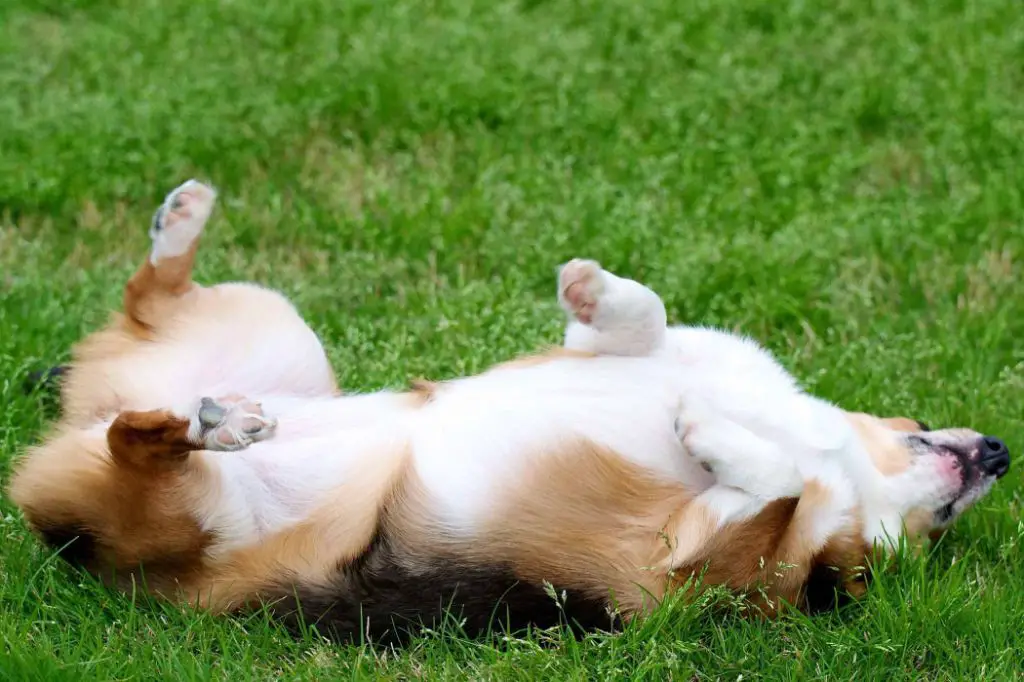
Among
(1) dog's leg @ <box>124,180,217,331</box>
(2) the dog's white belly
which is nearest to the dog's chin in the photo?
(2) the dog's white belly

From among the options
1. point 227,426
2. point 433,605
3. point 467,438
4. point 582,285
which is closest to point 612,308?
point 582,285

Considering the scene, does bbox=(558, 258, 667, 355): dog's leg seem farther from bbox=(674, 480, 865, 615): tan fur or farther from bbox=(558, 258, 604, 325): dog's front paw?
bbox=(674, 480, 865, 615): tan fur

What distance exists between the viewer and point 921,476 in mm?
3287

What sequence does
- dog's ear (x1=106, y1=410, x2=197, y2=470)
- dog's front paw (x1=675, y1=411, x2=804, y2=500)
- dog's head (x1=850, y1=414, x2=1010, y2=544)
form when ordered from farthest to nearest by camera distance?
dog's head (x1=850, y1=414, x2=1010, y2=544)
dog's front paw (x1=675, y1=411, x2=804, y2=500)
dog's ear (x1=106, y1=410, x2=197, y2=470)

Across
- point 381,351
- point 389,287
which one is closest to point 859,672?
point 381,351

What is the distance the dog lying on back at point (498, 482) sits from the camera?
9.44ft

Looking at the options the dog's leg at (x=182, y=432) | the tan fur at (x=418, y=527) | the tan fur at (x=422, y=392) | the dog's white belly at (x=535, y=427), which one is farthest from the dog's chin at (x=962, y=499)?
the dog's leg at (x=182, y=432)

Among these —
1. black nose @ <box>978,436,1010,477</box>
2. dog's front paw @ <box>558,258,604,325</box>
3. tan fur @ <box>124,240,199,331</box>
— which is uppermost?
dog's front paw @ <box>558,258,604,325</box>

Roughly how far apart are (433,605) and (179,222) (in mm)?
1446

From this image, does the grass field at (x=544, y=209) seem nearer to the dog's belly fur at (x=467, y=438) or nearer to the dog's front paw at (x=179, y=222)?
the dog's belly fur at (x=467, y=438)

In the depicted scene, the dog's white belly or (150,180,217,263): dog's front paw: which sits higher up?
(150,180,217,263): dog's front paw

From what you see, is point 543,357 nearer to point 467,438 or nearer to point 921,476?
point 467,438

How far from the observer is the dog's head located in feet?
10.5

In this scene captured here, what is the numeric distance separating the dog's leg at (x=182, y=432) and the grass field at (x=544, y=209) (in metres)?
0.38
